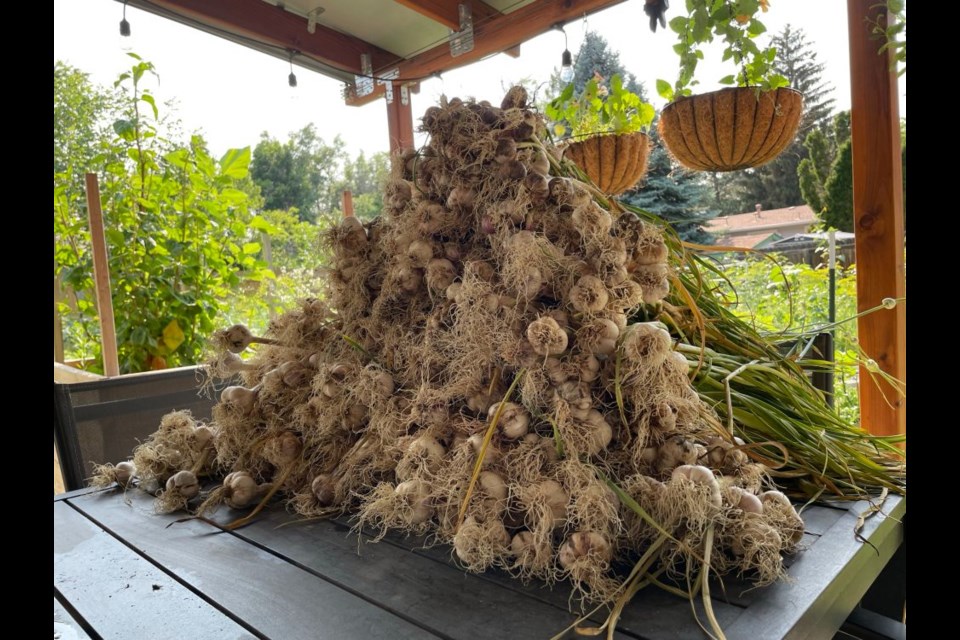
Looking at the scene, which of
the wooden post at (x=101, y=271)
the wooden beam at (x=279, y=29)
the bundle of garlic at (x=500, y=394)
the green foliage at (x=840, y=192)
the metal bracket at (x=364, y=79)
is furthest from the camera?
the green foliage at (x=840, y=192)

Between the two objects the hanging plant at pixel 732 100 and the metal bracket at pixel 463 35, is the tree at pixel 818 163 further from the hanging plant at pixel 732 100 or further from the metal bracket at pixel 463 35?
the metal bracket at pixel 463 35

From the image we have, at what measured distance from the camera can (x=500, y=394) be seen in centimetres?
71

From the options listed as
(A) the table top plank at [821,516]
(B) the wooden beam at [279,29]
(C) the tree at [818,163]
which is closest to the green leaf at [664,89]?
(B) the wooden beam at [279,29]

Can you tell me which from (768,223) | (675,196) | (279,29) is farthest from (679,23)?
(768,223)

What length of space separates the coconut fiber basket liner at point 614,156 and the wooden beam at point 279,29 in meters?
1.08

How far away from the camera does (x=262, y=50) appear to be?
2.33 metres

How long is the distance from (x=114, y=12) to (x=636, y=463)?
2.34 m

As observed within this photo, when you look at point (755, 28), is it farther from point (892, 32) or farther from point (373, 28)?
point (373, 28)

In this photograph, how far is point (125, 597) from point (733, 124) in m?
1.85

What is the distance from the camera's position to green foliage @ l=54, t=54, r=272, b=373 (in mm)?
2379

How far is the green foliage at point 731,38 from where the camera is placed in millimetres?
1675

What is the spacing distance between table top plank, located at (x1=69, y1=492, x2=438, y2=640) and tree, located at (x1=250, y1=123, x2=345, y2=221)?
582 inches

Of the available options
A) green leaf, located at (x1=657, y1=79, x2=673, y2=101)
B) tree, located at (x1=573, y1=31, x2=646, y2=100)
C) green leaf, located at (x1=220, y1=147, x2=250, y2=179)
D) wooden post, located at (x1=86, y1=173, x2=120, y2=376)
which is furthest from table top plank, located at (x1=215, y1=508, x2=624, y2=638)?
tree, located at (x1=573, y1=31, x2=646, y2=100)

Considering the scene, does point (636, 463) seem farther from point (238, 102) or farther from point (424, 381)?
point (238, 102)
